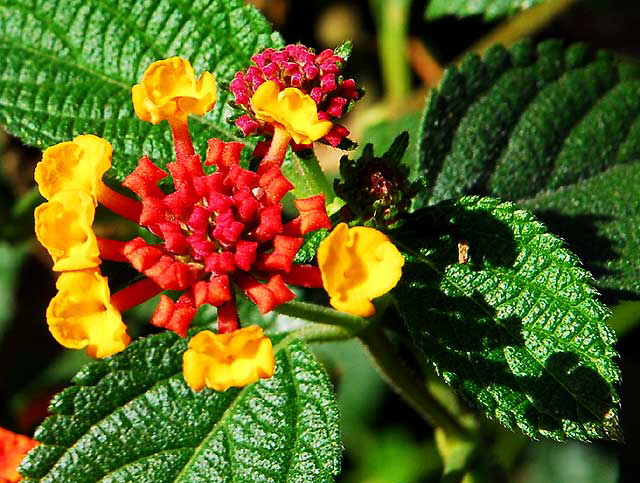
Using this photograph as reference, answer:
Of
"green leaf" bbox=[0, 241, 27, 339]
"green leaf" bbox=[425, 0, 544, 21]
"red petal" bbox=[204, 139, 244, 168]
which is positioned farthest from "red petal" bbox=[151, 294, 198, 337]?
"green leaf" bbox=[0, 241, 27, 339]

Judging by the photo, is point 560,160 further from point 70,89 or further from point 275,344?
point 70,89

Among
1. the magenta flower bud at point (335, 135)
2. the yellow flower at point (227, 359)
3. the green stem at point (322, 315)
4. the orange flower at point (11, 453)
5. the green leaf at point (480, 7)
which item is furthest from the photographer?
the green leaf at point (480, 7)

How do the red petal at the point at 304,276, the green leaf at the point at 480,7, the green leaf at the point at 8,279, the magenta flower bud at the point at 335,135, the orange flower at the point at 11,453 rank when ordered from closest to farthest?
1. the red petal at the point at 304,276
2. the magenta flower bud at the point at 335,135
3. the orange flower at the point at 11,453
4. the green leaf at the point at 480,7
5. the green leaf at the point at 8,279

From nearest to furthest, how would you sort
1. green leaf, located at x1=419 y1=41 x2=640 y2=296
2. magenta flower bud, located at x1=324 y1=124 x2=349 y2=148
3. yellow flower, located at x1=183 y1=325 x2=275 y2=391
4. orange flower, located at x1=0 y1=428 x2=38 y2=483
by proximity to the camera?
1. yellow flower, located at x1=183 y1=325 x2=275 y2=391
2. magenta flower bud, located at x1=324 y1=124 x2=349 y2=148
3. orange flower, located at x1=0 y1=428 x2=38 y2=483
4. green leaf, located at x1=419 y1=41 x2=640 y2=296

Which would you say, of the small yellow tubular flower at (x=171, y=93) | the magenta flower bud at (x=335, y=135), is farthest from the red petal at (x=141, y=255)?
the magenta flower bud at (x=335, y=135)

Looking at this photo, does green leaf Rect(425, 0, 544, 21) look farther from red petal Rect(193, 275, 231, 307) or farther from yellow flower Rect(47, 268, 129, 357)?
yellow flower Rect(47, 268, 129, 357)

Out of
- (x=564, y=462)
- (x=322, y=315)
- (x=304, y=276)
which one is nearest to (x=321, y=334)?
(x=322, y=315)

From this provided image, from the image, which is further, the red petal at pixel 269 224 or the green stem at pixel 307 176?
the green stem at pixel 307 176

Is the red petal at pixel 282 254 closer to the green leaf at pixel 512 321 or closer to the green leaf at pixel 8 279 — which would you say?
the green leaf at pixel 512 321
